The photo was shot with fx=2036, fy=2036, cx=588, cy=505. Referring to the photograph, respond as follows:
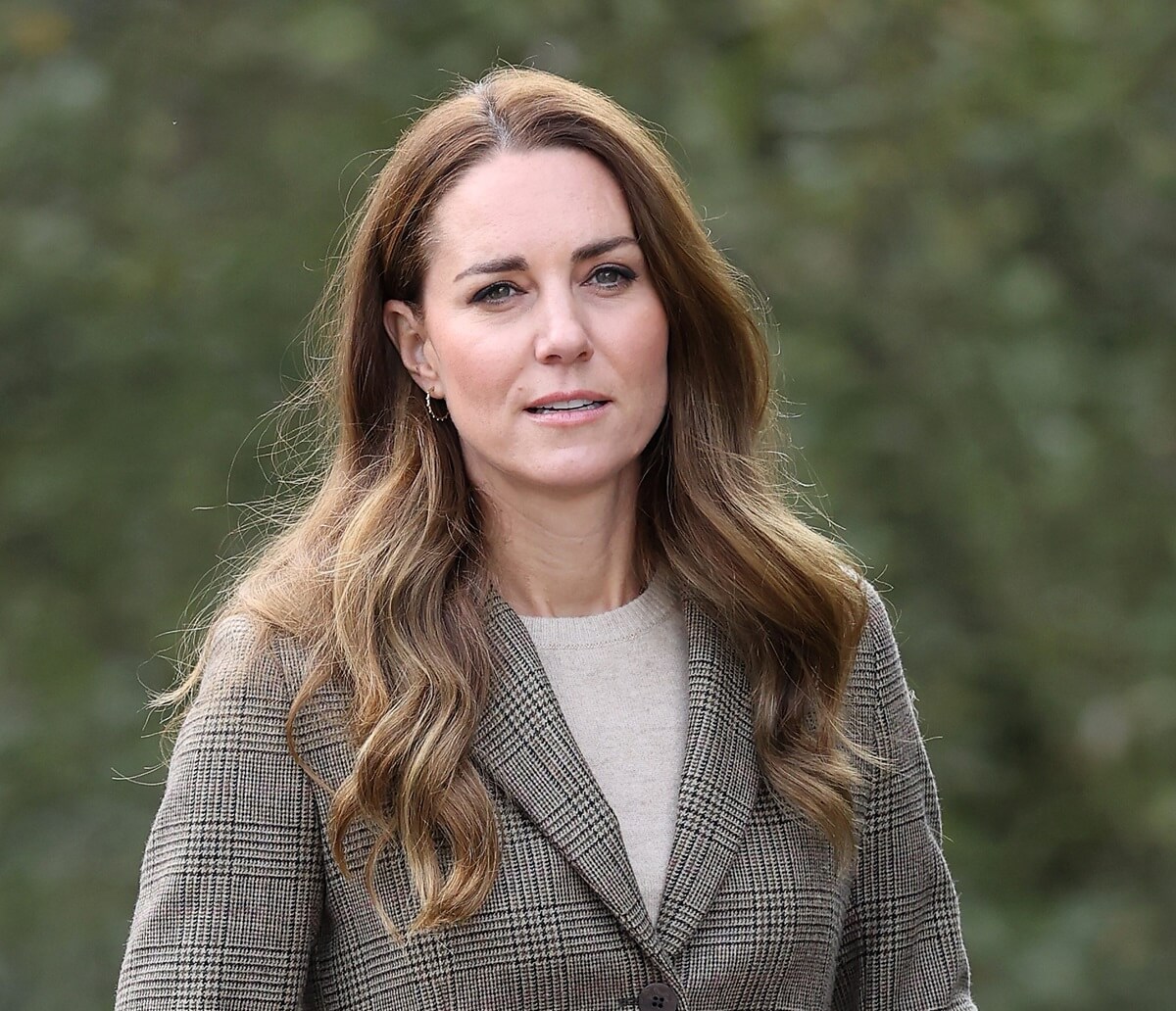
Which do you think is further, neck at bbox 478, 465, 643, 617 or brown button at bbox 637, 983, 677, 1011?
neck at bbox 478, 465, 643, 617

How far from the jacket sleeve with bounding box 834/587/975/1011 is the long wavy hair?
8cm

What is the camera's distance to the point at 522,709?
2.22 metres

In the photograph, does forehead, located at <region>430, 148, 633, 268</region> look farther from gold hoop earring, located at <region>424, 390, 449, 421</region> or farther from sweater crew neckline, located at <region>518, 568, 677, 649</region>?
sweater crew neckline, located at <region>518, 568, 677, 649</region>

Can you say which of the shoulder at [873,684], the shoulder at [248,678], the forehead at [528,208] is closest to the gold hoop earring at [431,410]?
the forehead at [528,208]

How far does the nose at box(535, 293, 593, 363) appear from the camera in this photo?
2205mm

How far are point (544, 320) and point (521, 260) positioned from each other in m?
0.07

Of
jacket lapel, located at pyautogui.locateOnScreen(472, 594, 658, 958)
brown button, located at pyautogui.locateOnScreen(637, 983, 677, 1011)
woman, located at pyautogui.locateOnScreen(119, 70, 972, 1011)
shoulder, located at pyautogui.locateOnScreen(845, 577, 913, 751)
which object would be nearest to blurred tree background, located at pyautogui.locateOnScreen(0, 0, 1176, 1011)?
shoulder, located at pyautogui.locateOnScreen(845, 577, 913, 751)

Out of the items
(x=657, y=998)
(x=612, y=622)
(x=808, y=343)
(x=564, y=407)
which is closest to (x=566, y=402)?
(x=564, y=407)

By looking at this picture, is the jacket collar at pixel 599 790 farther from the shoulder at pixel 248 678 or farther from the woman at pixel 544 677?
the shoulder at pixel 248 678

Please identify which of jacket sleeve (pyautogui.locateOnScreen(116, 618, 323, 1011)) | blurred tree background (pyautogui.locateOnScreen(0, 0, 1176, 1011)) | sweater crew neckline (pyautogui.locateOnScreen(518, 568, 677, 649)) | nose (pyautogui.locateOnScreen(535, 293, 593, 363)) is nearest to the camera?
jacket sleeve (pyautogui.locateOnScreen(116, 618, 323, 1011))

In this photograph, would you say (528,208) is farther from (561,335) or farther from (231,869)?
(231,869)

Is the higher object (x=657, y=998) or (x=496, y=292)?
(x=496, y=292)

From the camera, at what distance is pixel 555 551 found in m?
2.36

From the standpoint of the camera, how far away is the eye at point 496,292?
2252 millimetres
